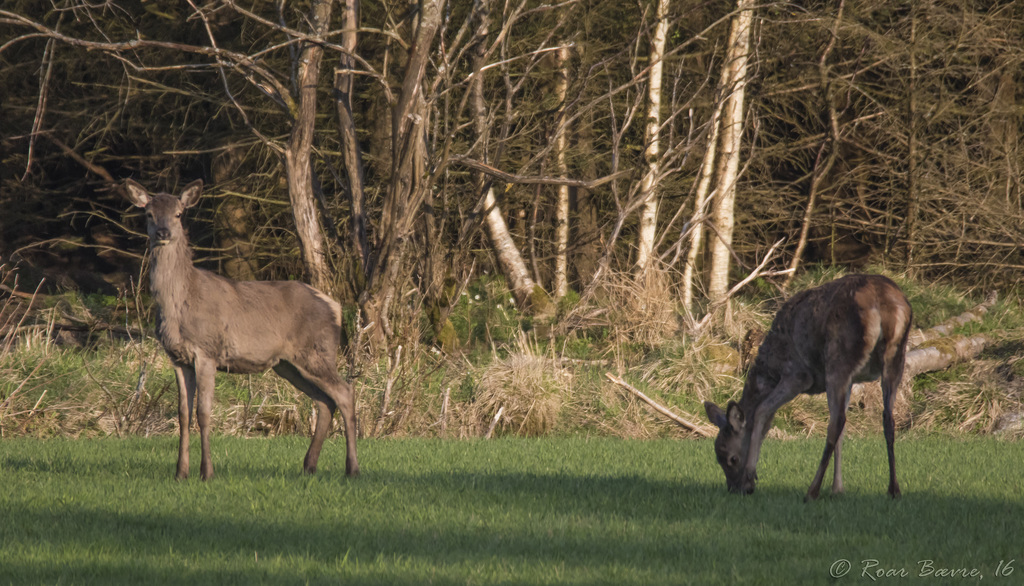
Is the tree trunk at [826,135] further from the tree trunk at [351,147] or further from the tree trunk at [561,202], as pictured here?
the tree trunk at [351,147]

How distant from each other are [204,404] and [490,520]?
2785 mm

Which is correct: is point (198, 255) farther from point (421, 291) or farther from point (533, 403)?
point (533, 403)

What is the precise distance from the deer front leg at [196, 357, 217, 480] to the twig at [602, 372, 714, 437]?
18.8 feet

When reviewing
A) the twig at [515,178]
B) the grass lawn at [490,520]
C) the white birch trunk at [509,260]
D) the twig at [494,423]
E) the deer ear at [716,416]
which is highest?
the twig at [515,178]

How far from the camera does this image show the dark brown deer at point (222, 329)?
27.6 feet

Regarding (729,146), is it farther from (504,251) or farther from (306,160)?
(306,160)

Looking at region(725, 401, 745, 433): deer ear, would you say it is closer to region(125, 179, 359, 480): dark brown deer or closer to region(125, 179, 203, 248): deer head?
region(125, 179, 359, 480): dark brown deer

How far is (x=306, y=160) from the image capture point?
47.7 feet

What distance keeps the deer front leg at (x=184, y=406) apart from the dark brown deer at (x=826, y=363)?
13.4 ft

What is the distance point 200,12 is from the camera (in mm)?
12398

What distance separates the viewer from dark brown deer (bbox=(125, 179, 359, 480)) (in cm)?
840

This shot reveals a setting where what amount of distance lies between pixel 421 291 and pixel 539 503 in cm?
810

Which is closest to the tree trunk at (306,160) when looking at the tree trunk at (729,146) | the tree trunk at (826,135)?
the tree trunk at (729,146)

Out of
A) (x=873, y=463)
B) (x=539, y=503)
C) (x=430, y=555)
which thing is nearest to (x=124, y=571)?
(x=430, y=555)
